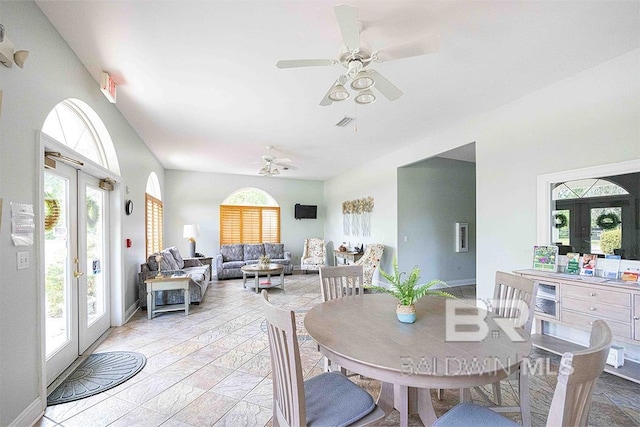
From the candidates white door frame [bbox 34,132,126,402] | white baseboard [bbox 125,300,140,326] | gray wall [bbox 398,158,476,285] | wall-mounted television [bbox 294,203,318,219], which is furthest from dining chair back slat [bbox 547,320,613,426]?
wall-mounted television [bbox 294,203,318,219]

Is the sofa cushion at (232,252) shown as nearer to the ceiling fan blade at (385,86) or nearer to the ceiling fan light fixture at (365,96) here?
the ceiling fan light fixture at (365,96)

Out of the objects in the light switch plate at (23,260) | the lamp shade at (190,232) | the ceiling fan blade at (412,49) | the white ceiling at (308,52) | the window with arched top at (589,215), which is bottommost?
the lamp shade at (190,232)

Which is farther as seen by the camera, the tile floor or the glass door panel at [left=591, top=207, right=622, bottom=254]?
the glass door panel at [left=591, top=207, right=622, bottom=254]

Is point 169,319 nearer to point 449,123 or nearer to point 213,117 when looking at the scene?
point 213,117

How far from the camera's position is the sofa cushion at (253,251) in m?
8.14

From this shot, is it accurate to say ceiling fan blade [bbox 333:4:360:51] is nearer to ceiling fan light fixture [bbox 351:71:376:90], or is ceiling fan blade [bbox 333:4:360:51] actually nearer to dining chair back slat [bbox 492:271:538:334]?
ceiling fan light fixture [bbox 351:71:376:90]

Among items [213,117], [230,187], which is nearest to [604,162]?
[213,117]

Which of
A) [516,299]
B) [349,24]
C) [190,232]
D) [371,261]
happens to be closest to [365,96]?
[349,24]

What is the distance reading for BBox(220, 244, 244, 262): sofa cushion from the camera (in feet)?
26.0

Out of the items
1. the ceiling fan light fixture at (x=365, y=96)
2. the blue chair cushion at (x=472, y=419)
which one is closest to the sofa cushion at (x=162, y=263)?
the ceiling fan light fixture at (x=365, y=96)

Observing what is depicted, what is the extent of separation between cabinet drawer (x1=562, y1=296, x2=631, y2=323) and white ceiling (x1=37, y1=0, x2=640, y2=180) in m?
2.25

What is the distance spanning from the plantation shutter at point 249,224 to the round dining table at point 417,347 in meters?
6.99

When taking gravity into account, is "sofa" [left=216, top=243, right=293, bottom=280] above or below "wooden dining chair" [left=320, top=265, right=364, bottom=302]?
below

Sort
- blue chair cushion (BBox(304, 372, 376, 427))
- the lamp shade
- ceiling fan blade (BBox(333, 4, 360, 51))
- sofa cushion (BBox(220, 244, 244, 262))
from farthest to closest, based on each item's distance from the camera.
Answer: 1. sofa cushion (BBox(220, 244, 244, 262))
2. the lamp shade
3. ceiling fan blade (BBox(333, 4, 360, 51))
4. blue chair cushion (BBox(304, 372, 376, 427))
